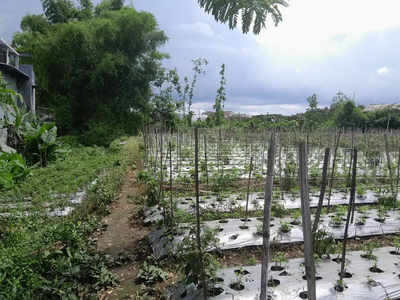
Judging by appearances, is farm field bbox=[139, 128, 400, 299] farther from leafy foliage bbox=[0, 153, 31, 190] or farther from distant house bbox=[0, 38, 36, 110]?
distant house bbox=[0, 38, 36, 110]

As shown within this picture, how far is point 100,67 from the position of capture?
14.8m

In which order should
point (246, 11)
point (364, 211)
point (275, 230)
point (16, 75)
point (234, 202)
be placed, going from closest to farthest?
1. point (246, 11)
2. point (275, 230)
3. point (364, 211)
4. point (234, 202)
5. point (16, 75)

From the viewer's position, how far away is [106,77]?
1566 centimetres

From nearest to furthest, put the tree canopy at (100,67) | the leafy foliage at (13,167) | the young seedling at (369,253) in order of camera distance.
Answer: the young seedling at (369,253) < the leafy foliage at (13,167) < the tree canopy at (100,67)

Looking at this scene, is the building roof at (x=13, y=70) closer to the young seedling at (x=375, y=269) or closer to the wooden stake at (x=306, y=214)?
the wooden stake at (x=306, y=214)

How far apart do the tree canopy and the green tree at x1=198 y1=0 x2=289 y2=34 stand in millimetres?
13959

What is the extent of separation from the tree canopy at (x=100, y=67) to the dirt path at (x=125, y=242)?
411 inches

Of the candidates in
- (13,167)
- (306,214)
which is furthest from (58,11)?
(306,214)

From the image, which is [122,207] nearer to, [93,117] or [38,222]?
[38,222]

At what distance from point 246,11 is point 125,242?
3131 millimetres

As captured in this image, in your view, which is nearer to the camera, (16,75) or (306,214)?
(306,214)

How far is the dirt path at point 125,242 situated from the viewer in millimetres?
2826

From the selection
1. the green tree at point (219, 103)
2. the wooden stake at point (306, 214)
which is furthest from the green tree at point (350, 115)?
the wooden stake at point (306, 214)

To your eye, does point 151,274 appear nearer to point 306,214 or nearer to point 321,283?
point 321,283
